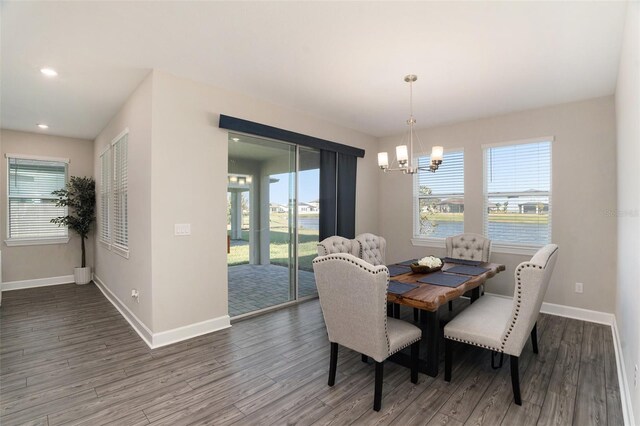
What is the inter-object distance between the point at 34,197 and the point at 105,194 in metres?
1.81

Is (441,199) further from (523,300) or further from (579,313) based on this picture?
(523,300)

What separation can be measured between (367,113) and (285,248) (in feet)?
7.55

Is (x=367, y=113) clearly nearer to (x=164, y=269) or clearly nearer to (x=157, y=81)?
(x=157, y=81)

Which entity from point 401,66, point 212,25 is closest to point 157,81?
point 212,25

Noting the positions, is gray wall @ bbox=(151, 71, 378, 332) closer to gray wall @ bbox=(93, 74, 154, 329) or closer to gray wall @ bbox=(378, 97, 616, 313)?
gray wall @ bbox=(93, 74, 154, 329)

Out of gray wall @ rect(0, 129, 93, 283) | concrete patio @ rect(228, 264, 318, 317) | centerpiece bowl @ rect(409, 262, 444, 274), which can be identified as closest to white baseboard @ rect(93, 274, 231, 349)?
concrete patio @ rect(228, 264, 318, 317)

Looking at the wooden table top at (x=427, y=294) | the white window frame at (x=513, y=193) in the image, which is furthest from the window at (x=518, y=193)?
the wooden table top at (x=427, y=294)

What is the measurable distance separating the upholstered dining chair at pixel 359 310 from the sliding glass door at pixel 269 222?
1.90 meters

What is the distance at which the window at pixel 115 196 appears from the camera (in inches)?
157

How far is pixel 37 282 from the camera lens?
5555 mm

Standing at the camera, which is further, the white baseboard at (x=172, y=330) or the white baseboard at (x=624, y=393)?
the white baseboard at (x=172, y=330)

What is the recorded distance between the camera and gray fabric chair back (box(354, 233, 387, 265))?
401cm

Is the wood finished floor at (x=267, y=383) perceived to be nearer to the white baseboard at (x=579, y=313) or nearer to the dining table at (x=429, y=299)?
the dining table at (x=429, y=299)

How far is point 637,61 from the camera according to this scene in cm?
176
